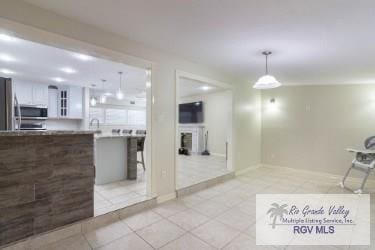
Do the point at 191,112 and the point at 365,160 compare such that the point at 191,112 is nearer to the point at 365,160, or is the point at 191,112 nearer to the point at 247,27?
the point at 365,160

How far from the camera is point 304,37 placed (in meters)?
2.36

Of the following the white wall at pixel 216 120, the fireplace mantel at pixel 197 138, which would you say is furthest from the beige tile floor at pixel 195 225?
the fireplace mantel at pixel 197 138

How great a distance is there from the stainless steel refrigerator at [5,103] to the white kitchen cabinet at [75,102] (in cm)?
434

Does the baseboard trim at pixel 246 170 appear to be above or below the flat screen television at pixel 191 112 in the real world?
below

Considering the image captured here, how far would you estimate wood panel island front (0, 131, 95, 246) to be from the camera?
187 cm

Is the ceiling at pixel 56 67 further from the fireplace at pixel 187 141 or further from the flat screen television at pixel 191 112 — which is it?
the fireplace at pixel 187 141

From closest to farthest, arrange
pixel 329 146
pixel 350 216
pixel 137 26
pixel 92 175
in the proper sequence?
pixel 137 26 < pixel 92 175 < pixel 350 216 < pixel 329 146

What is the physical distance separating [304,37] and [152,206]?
3121mm

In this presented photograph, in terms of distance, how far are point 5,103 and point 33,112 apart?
401 centimetres

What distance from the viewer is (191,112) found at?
809 cm

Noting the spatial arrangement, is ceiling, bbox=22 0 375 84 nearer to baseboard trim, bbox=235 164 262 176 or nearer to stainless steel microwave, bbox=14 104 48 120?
baseboard trim, bbox=235 164 262 176

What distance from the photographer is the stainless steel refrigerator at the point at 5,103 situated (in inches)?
83.4

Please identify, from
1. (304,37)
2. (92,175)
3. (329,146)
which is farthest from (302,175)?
(92,175)

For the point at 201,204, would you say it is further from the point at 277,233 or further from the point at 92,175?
the point at 92,175
